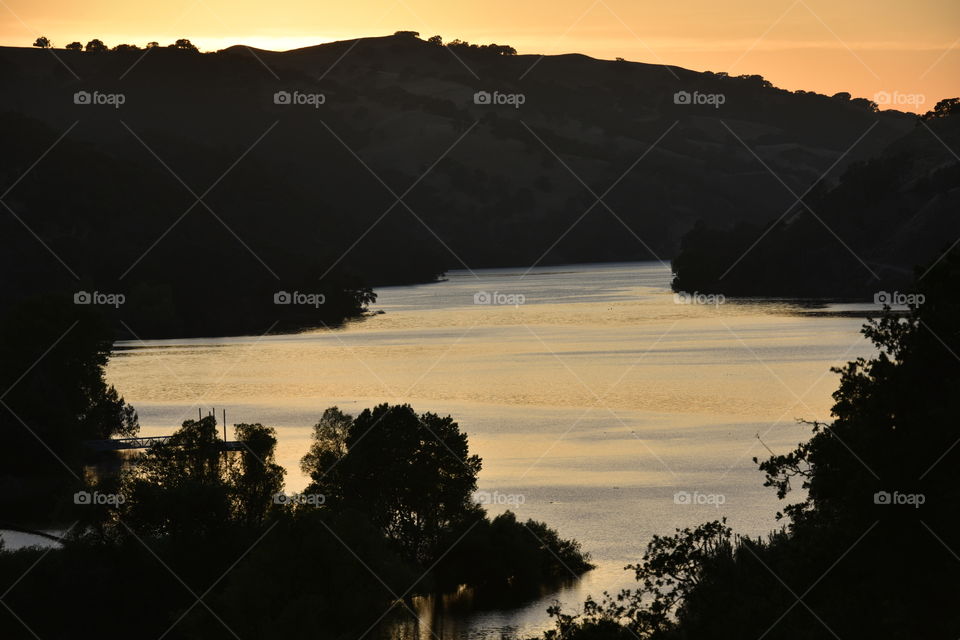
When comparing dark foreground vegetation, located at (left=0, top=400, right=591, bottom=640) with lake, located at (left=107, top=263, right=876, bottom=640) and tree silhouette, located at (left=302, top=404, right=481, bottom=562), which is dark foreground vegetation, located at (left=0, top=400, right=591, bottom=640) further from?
lake, located at (left=107, top=263, right=876, bottom=640)

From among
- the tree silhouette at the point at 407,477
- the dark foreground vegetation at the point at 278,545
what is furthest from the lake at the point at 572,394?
the tree silhouette at the point at 407,477

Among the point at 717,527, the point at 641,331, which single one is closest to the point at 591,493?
the point at 717,527

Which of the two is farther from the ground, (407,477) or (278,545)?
(407,477)

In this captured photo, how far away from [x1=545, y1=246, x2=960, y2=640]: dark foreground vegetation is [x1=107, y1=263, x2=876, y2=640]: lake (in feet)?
63.5

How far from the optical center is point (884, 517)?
2670 centimetres

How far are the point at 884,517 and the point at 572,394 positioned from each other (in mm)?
75825

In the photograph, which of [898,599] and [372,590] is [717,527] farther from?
[372,590]

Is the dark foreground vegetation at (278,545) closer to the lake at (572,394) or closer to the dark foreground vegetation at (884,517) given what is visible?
the lake at (572,394)

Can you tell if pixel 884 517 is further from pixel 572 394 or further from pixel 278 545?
pixel 572 394

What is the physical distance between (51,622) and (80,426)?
41416 millimetres

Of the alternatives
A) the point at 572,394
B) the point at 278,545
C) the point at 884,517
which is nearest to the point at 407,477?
the point at 278,545

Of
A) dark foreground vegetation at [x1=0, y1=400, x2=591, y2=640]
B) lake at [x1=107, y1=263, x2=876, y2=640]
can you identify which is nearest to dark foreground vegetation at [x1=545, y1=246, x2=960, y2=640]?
dark foreground vegetation at [x1=0, y1=400, x2=591, y2=640]

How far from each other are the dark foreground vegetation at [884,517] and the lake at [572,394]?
19.4 meters

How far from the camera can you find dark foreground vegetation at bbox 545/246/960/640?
2648 cm
